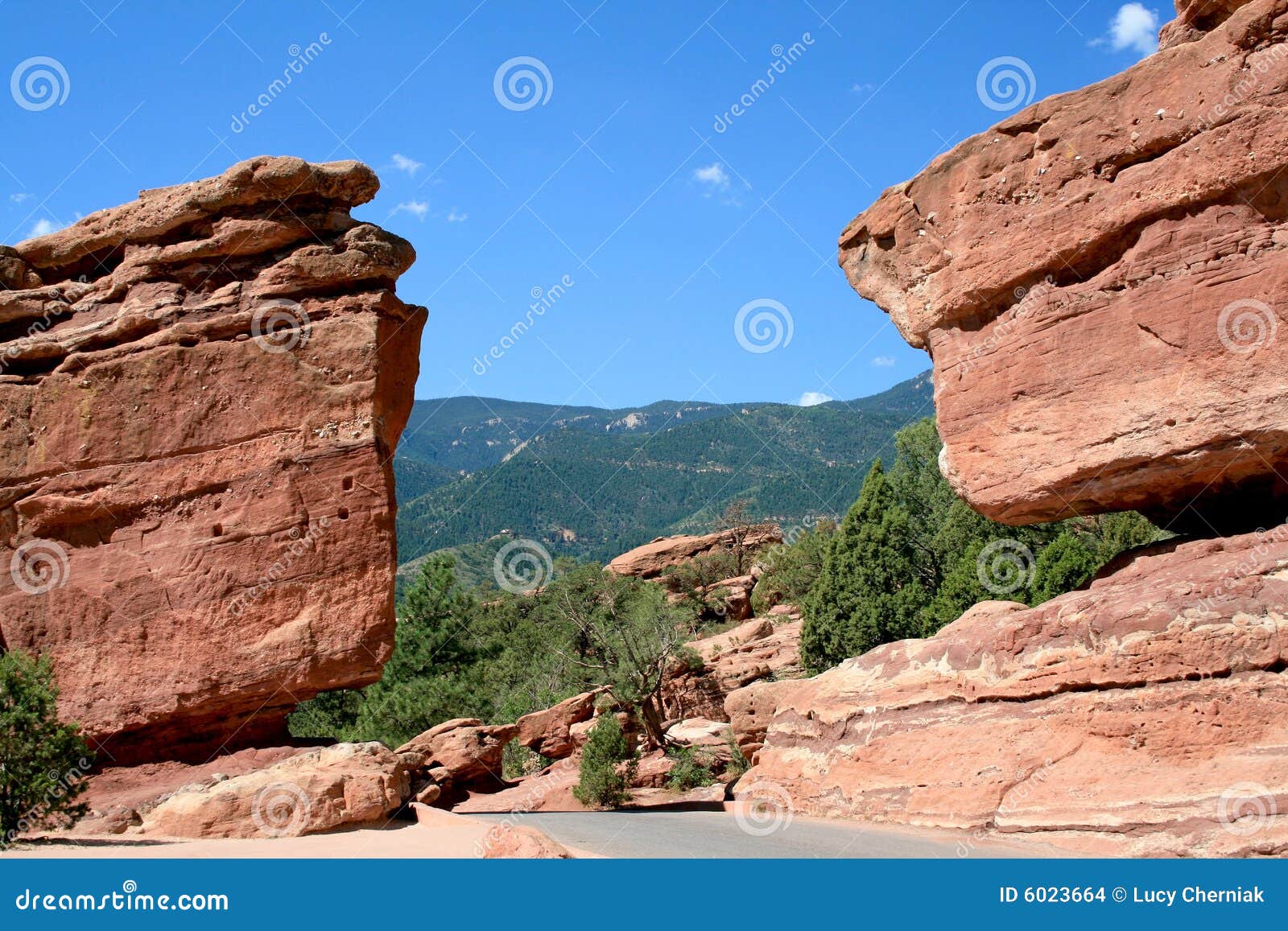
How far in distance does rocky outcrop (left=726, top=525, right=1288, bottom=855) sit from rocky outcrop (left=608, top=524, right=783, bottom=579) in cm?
4661

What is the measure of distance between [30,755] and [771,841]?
8.59 metres

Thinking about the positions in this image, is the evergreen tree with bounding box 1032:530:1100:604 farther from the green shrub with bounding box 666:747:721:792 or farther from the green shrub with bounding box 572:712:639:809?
the green shrub with bounding box 572:712:639:809

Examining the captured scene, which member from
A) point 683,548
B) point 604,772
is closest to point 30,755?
point 604,772

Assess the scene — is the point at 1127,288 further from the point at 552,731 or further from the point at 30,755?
the point at 552,731

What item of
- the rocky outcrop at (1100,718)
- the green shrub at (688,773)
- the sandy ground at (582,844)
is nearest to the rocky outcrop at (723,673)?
the green shrub at (688,773)

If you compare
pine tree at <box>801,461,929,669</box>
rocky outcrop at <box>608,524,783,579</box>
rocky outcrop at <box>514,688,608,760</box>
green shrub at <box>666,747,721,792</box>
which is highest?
rocky outcrop at <box>608,524,783,579</box>

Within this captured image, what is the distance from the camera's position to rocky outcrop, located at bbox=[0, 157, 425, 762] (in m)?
14.1

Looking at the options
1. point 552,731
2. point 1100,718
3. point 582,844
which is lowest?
point 552,731

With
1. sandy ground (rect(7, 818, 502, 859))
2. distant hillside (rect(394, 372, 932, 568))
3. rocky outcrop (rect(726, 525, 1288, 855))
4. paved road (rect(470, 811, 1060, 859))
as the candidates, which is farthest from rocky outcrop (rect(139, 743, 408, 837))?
distant hillside (rect(394, 372, 932, 568))

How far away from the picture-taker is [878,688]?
1474cm

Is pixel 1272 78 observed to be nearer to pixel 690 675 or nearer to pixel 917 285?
pixel 917 285

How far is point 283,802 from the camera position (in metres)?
12.5

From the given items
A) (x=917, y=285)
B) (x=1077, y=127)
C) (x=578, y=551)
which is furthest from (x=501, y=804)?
(x=578, y=551)

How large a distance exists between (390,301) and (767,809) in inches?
378
